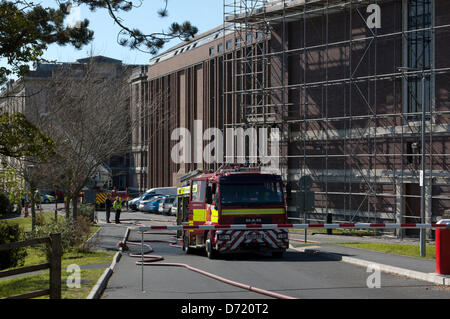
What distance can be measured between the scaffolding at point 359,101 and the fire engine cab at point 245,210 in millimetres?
11429

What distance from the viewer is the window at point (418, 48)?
3459 cm

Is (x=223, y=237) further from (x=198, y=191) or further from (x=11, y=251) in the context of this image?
(x=11, y=251)

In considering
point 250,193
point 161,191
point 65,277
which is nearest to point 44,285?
point 65,277

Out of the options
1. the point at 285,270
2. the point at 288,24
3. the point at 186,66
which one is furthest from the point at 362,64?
the point at 186,66

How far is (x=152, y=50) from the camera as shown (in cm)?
1612

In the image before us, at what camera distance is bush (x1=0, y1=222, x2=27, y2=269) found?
20.4m

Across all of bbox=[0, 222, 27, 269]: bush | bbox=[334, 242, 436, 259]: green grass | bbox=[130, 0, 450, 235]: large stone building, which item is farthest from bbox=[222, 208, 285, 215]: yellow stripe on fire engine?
bbox=[130, 0, 450, 235]: large stone building

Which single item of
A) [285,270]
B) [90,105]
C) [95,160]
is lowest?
[285,270]

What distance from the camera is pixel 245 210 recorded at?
846 inches

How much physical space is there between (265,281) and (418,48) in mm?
23128

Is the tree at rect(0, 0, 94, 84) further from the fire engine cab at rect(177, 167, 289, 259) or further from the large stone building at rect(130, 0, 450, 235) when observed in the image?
the large stone building at rect(130, 0, 450, 235)

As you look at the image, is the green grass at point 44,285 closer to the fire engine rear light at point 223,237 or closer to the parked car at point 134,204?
the fire engine rear light at point 223,237
